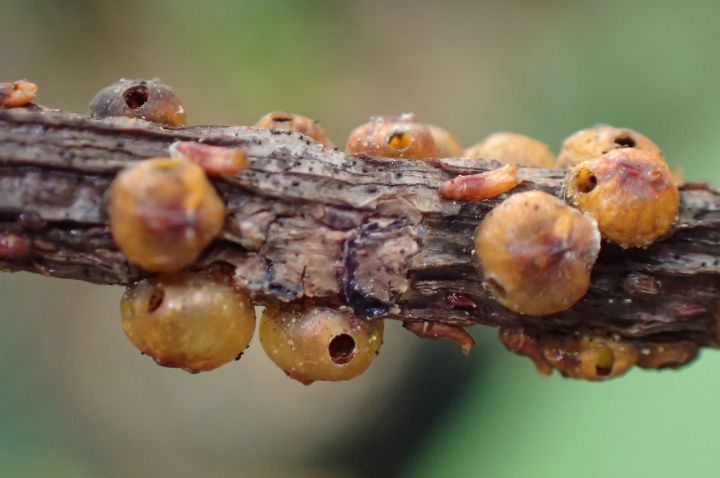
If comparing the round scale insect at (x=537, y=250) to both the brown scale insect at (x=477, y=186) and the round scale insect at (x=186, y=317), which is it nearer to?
the brown scale insect at (x=477, y=186)

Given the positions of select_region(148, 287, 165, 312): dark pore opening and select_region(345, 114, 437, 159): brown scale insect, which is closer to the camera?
select_region(148, 287, 165, 312): dark pore opening

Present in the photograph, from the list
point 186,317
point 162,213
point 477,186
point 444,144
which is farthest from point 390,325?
point 162,213

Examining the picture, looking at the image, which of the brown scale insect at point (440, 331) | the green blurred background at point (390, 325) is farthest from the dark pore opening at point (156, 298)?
the green blurred background at point (390, 325)

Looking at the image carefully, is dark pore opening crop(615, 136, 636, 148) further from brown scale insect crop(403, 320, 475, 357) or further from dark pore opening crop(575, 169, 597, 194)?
brown scale insect crop(403, 320, 475, 357)

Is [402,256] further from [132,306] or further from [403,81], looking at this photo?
[403,81]

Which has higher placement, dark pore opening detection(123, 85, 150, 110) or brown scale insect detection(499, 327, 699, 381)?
dark pore opening detection(123, 85, 150, 110)

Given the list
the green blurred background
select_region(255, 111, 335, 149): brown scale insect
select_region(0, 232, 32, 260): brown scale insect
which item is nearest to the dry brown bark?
select_region(0, 232, 32, 260): brown scale insect

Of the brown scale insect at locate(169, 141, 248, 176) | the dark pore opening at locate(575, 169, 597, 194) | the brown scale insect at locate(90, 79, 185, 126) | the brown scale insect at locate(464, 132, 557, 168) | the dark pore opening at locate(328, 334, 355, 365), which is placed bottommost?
the dark pore opening at locate(328, 334, 355, 365)
